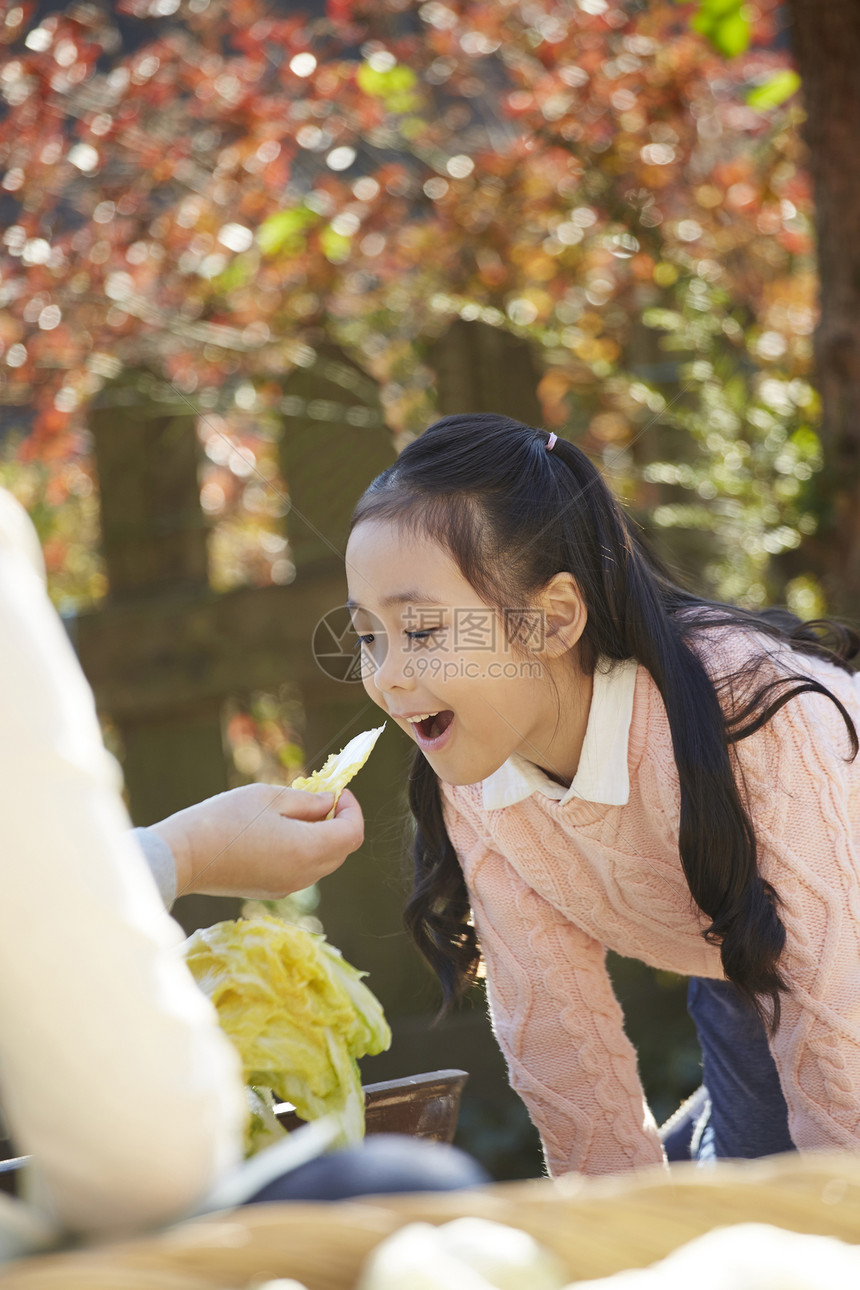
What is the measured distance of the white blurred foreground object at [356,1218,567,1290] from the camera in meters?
0.62

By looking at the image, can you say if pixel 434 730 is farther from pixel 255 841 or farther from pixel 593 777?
pixel 255 841

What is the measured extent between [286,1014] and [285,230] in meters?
2.38

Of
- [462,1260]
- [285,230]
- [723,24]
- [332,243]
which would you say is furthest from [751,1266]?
[332,243]

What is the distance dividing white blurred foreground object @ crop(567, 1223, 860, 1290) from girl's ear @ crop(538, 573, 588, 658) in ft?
2.89

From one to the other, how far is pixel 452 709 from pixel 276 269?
2256mm

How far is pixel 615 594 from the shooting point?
4.96 feet

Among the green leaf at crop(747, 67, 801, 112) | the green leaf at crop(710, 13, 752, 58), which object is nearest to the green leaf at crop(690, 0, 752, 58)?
the green leaf at crop(710, 13, 752, 58)

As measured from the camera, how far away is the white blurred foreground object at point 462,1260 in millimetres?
624

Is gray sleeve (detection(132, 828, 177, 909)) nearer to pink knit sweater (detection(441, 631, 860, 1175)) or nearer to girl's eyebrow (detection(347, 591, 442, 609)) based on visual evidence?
girl's eyebrow (detection(347, 591, 442, 609))

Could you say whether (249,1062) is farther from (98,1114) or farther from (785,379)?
(785,379)

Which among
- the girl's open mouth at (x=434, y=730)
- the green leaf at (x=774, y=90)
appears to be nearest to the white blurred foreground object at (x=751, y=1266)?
the girl's open mouth at (x=434, y=730)

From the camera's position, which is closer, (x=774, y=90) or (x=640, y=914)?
(x=640, y=914)

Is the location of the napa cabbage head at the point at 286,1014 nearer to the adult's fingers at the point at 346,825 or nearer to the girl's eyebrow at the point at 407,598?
the adult's fingers at the point at 346,825

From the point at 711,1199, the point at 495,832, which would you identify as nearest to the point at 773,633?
the point at 495,832
